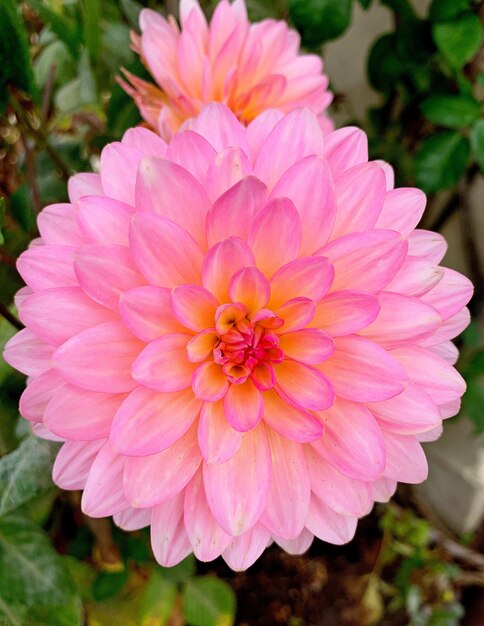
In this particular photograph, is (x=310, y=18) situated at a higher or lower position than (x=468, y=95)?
higher

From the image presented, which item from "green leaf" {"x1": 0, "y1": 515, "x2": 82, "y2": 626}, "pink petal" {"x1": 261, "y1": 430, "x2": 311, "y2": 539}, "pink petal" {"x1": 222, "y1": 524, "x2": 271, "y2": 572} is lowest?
"green leaf" {"x1": 0, "y1": 515, "x2": 82, "y2": 626}

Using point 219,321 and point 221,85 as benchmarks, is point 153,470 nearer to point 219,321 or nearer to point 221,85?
point 219,321

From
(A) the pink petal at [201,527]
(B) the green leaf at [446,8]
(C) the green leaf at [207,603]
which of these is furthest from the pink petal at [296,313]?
(C) the green leaf at [207,603]

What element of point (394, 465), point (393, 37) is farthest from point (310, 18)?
point (394, 465)

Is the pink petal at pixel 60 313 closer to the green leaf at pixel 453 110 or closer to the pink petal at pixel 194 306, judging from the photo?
the pink petal at pixel 194 306

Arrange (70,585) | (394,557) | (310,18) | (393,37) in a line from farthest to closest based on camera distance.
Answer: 1. (394,557)
2. (393,37)
3. (310,18)
4. (70,585)

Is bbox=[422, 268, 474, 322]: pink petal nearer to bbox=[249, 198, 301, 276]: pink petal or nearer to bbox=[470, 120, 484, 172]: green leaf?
bbox=[249, 198, 301, 276]: pink petal

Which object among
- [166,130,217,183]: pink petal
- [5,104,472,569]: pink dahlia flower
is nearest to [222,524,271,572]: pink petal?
[5,104,472,569]: pink dahlia flower


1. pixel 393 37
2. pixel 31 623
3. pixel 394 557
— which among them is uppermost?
pixel 393 37

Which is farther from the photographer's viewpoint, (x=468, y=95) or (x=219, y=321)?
(x=468, y=95)
